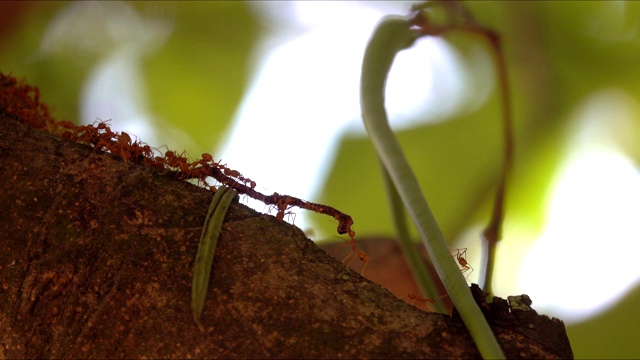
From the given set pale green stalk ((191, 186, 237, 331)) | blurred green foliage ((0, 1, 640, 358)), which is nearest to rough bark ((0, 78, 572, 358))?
pale green stalk ((191, 186, 237, 331))

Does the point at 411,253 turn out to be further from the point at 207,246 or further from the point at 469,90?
the point at 469,90

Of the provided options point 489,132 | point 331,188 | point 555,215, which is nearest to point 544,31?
point 489,132

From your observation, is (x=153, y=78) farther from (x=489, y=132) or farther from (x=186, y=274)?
(x=186, y=274)

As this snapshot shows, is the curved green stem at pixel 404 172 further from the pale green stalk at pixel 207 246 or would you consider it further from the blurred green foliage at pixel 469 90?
the blurred green foliage at pixel 469 90

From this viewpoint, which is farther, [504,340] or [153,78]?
[153,78]

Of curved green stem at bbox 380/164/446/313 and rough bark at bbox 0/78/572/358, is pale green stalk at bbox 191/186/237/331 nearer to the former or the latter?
rough bark at bbox 0/78/572/358
